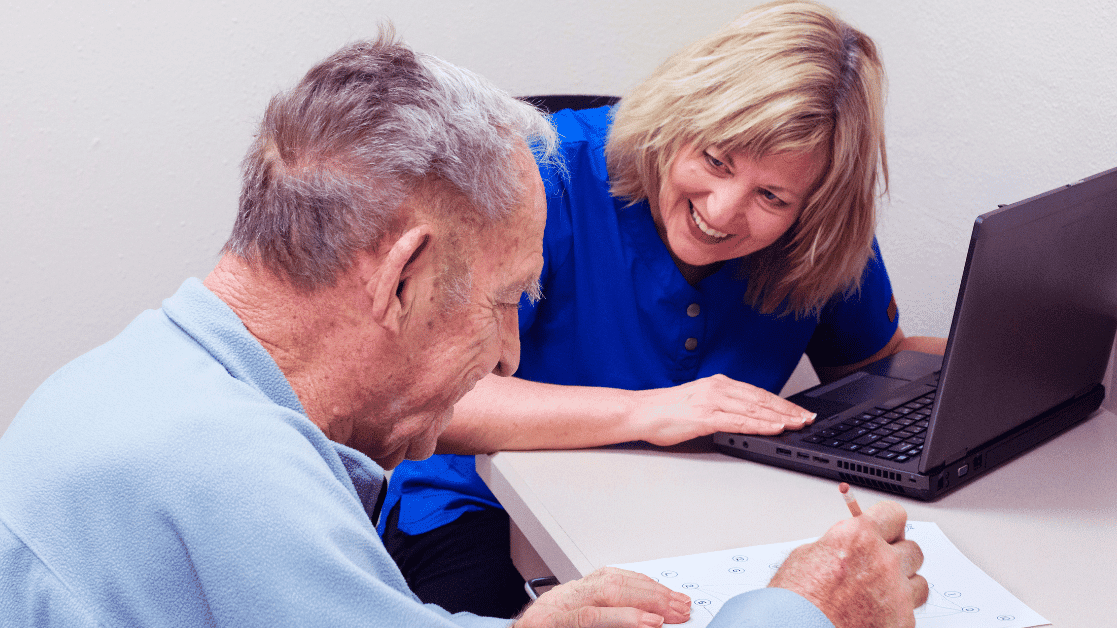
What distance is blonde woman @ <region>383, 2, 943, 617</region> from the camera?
3.77 feet

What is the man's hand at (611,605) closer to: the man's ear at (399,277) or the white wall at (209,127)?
the man's ear at (399,277)

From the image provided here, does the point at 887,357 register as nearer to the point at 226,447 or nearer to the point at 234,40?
the point at 226,447

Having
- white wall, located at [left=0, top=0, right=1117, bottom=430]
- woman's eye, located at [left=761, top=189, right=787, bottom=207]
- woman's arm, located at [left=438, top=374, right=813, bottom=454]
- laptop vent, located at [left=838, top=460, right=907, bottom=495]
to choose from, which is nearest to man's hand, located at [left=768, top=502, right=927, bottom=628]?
laptop vent, located at [left=838, top=460, right=907, bottom=495]

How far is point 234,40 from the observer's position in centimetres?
177

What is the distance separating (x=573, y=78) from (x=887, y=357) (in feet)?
3.50

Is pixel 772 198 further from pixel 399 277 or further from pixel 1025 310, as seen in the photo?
pixel 399 277

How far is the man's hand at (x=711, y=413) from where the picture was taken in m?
1.12

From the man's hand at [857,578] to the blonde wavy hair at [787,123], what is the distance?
0.55 meters

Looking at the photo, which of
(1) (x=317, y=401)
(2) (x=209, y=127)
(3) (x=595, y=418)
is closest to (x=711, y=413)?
(3) (x=595, y=418)

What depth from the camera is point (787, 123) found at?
1.17 m

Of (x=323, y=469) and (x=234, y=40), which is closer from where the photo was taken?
(x=323, y=469)

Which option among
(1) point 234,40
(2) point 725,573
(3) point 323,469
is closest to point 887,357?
(2) point 725,573

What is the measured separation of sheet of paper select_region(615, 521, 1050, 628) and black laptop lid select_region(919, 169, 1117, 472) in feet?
0.42

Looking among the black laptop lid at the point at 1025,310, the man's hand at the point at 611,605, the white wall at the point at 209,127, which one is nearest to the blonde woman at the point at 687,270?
the black laptop lid at the point at 1025,310
